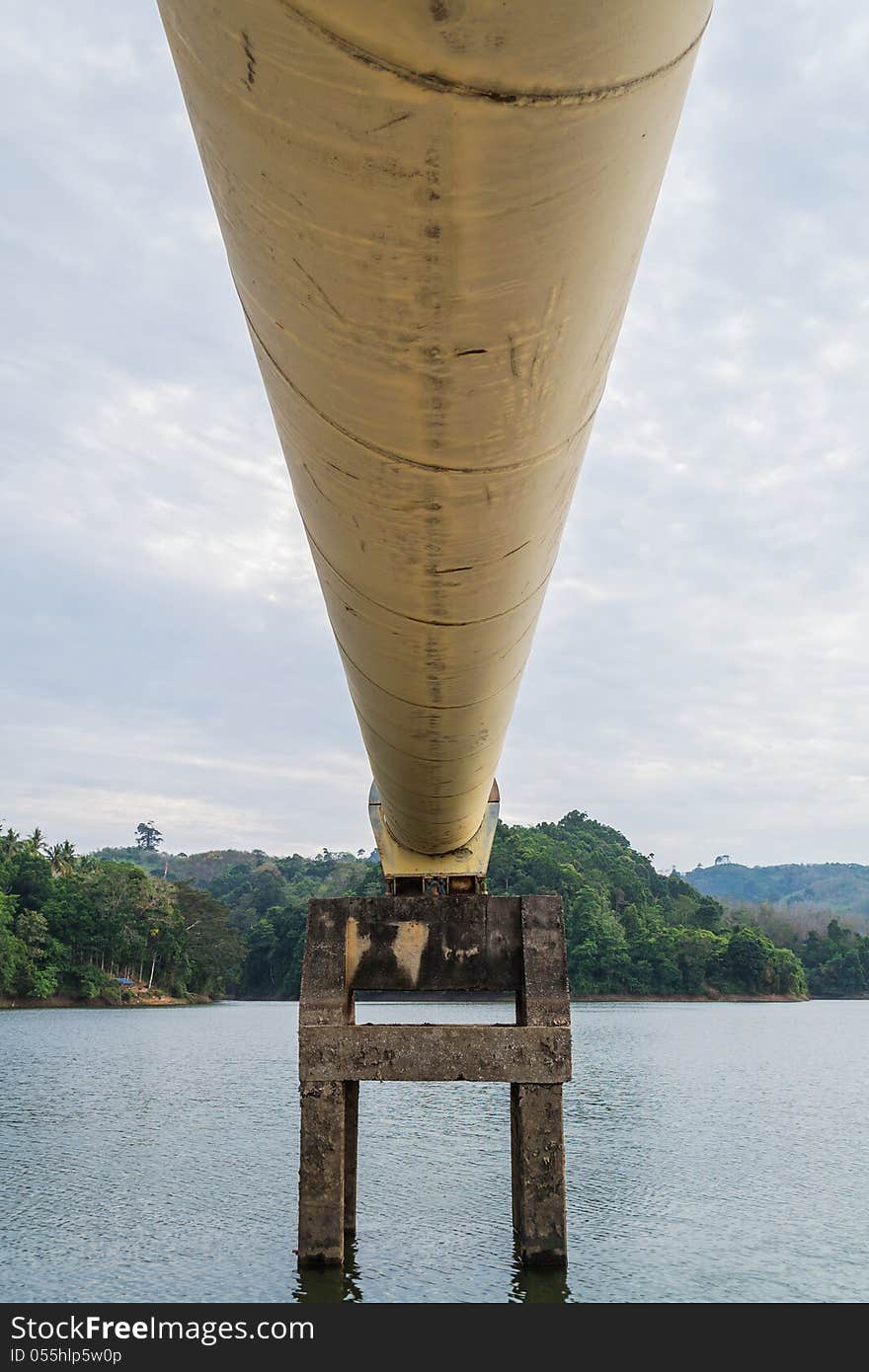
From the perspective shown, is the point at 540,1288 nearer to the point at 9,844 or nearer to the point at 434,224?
the point at 434,224

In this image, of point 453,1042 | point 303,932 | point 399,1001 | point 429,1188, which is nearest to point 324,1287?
point 453,1042

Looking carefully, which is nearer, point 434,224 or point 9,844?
point 434,224

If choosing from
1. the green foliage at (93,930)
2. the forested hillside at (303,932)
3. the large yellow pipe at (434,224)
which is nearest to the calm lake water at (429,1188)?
the large yellow pipe at (434,224)

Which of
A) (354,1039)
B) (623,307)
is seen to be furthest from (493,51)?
(354,1039)

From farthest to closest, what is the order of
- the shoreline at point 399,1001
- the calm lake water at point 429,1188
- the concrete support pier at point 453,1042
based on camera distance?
the shoreline at point 399,1001
the calm lake water at point 429,1188
the concrete support pier at point 453,1042

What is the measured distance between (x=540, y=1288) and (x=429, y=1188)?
500cm

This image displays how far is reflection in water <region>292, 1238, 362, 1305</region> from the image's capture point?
699 cm

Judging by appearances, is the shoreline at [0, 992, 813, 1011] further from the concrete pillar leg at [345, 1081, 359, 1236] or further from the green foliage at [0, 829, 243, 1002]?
the concrete pillar leg at [345, 1081, 359, 1236]

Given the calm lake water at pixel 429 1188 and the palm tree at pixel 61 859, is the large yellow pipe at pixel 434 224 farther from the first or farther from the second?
the palm tree at pixel 61 859

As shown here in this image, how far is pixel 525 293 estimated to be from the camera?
1.28 m

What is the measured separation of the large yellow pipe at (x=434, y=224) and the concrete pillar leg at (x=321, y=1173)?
5.32m

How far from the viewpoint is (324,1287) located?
7.31 m

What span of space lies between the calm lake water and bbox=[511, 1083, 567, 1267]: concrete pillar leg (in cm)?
69

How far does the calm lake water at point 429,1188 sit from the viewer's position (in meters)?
8.45
